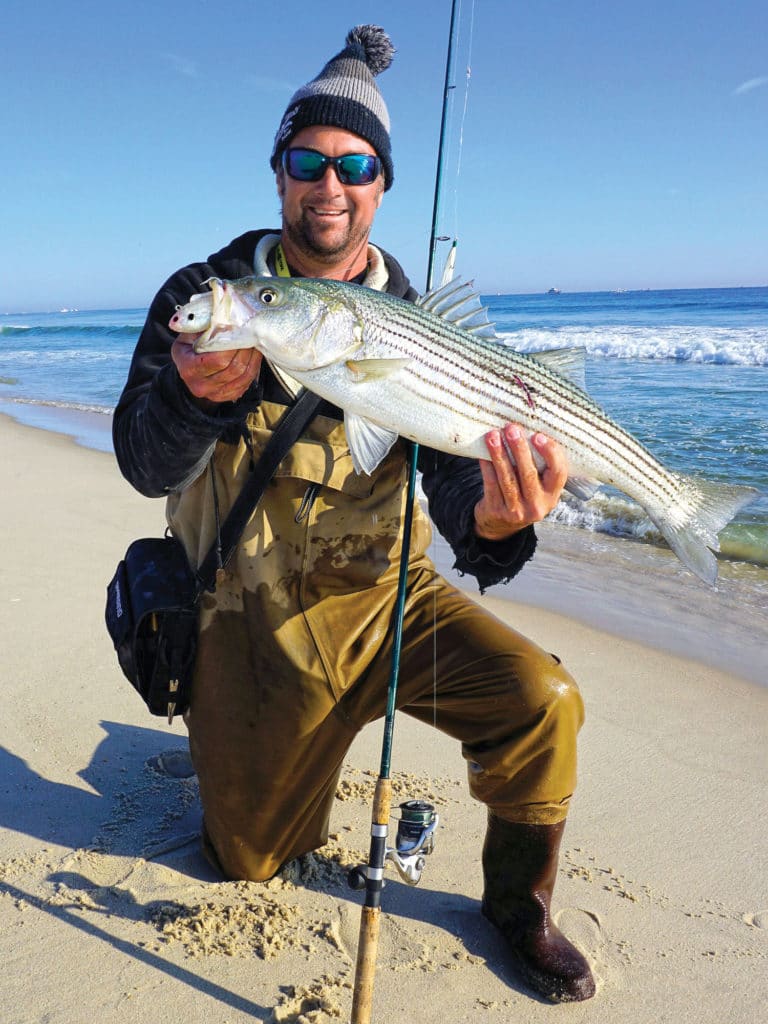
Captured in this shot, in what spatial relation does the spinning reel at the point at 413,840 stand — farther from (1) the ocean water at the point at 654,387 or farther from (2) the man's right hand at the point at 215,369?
(1) the ocean water at the point at 654,387

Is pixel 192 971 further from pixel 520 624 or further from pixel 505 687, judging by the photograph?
pixel 520 624

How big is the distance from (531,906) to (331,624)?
124cm

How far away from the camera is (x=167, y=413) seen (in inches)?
105

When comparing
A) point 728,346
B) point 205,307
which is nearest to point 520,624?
point 205,307

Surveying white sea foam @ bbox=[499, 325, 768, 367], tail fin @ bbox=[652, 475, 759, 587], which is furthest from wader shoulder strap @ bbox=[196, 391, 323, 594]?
white sea foam @ bbox=[499, 325, 768, 367]

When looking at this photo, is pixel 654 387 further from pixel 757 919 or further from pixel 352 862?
pixel 352 862

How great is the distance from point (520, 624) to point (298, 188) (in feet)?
11.9

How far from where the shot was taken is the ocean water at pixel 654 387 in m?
8.93

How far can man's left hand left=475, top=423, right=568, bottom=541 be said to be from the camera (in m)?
2.81

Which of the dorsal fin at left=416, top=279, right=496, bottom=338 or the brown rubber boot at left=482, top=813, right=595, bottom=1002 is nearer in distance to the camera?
the brown rubber boot at left=482, top=813, right=595, bottom=1002

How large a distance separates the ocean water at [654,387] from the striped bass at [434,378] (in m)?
0.69

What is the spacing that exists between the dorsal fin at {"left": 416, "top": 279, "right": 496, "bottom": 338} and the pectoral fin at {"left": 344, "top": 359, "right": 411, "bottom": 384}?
0.44 m

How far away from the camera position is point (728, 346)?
82.3 ft

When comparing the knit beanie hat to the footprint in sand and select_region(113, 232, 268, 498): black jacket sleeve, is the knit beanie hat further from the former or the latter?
the footprint in sand
